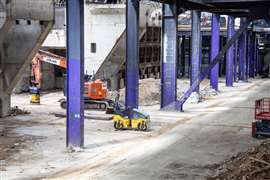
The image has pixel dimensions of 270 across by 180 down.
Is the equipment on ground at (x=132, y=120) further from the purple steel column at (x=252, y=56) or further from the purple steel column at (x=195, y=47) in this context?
the purple steel column at (x=252, y=56)

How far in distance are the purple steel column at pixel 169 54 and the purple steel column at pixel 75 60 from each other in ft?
33.8

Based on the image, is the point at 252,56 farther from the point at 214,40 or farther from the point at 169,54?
the point at 169,54

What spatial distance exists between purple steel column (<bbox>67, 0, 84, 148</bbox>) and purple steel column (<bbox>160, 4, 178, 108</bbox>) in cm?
1029

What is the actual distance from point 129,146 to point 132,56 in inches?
291

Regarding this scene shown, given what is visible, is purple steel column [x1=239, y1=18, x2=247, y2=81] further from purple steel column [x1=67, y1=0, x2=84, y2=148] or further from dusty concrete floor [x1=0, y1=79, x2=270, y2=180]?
purple steel column [x1=67, y1=0, x2=84, y2=148]

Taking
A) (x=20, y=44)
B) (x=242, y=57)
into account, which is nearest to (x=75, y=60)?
(x=20, y=44)

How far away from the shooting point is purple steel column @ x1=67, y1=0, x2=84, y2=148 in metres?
16.8

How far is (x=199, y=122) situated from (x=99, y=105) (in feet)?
18.4

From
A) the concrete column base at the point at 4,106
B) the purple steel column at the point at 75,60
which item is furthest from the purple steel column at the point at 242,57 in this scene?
the purple steel column at the point at 75,60

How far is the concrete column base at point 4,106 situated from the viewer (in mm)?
24672

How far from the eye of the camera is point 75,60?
16.9 metres

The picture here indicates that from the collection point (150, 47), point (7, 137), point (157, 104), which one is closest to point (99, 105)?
point (157, 104)

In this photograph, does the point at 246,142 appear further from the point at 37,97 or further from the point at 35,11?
the point at 37,97

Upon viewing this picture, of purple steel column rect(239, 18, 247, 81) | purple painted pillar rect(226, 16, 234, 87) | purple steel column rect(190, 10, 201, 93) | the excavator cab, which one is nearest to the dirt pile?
the excavator cab
